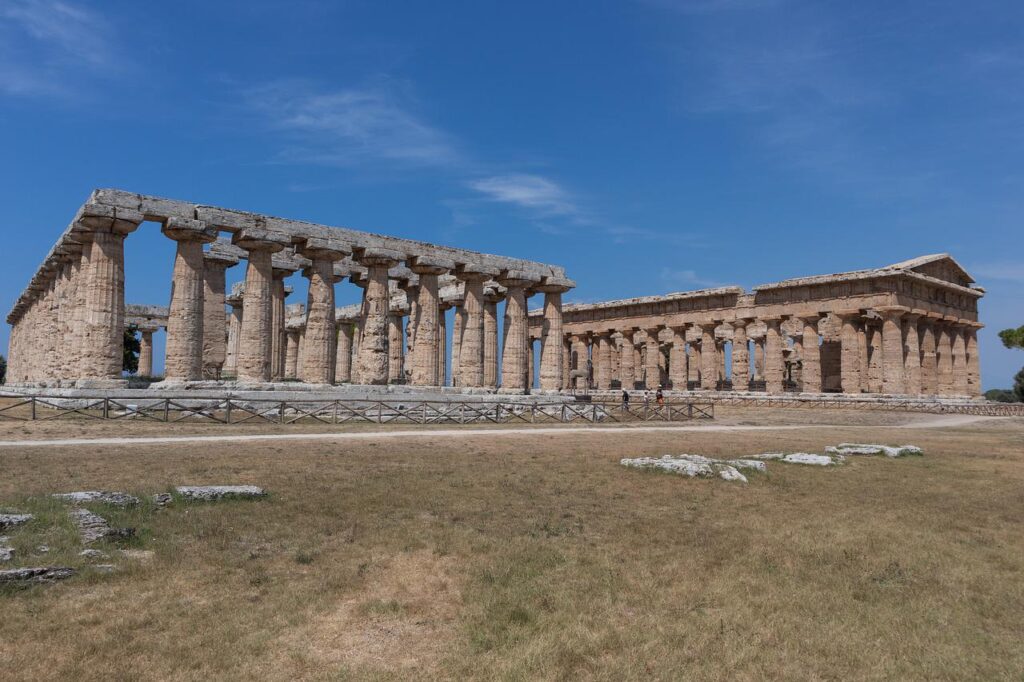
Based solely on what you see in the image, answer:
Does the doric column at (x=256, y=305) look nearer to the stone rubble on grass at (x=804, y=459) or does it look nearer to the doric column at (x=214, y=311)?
the doric column at (x=214, y=311)

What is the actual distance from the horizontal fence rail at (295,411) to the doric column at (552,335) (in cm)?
544

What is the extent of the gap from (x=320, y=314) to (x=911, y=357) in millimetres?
42152

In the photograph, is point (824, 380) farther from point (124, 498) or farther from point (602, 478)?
point (124, 498)

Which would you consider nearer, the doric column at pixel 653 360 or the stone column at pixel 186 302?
the stone column at pixel 186 302

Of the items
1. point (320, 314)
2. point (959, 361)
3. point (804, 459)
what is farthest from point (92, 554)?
point (959, 361)

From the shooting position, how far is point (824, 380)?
58562mm

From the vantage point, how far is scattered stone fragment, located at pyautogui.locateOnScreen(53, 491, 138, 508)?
34.2 ft

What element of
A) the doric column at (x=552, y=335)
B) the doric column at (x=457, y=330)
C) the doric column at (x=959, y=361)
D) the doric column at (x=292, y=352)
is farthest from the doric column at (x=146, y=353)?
the doric column at (x=959, y=361)

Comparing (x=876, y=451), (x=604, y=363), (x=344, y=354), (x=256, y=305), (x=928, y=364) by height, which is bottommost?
(x=876, y=451)

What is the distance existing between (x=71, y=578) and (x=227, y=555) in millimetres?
1725

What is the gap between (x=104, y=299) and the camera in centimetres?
2827

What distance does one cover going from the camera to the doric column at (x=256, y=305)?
1229 inches

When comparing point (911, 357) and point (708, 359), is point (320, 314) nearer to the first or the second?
point (708, 359)

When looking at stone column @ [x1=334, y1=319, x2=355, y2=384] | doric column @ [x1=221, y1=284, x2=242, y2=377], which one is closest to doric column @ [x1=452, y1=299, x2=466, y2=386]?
stone column @ [x1=334, y1=319, x2=355, y2=384]
